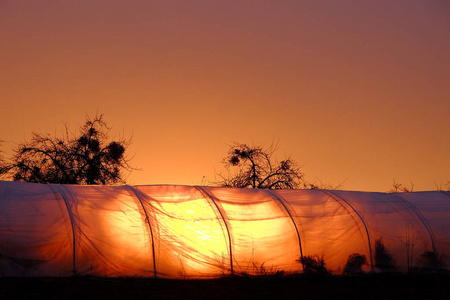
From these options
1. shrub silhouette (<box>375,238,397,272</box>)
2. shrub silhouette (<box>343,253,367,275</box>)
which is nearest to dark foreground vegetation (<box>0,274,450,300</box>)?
shrub silhouette (<box>343,253,367,275</box>)

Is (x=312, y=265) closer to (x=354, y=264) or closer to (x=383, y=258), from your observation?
(x=354, y=264)

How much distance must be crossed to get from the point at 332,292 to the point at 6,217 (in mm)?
8042

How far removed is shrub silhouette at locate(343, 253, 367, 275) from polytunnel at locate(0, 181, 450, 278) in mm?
99

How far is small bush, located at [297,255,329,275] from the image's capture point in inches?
614

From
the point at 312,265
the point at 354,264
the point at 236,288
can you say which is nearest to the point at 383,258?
the point at 354,264

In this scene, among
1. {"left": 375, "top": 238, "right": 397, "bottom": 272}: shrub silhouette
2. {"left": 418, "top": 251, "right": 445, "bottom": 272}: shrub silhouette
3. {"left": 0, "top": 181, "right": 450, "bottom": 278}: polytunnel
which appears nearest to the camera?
{"left": 0, "top": 181, "right": 450, "bottom": 278}: polytunnel

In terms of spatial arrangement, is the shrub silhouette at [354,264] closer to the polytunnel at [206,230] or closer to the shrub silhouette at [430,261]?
the polytunnel at [206,230]

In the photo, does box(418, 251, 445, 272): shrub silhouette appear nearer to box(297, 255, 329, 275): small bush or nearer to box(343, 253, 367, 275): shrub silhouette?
box(343, 253, 367, 275): shrub silhouette

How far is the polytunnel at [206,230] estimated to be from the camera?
1355 centimetres

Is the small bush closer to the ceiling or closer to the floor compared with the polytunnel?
closer to the floor

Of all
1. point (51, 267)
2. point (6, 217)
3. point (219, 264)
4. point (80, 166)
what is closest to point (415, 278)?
point (219, 264)

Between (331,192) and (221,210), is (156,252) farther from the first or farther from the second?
(331,192)

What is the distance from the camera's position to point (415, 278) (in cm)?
1585

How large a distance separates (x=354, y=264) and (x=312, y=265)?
53.6 inches
